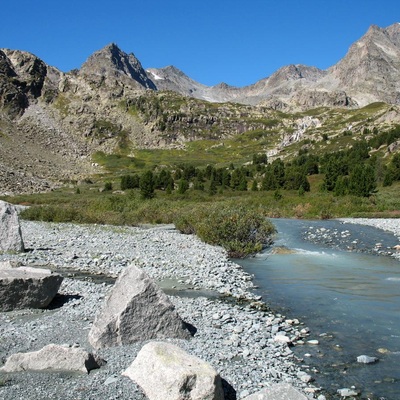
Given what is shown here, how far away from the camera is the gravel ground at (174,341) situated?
8.45 metres

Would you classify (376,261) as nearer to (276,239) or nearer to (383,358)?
(276,239)

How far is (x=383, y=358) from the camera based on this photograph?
10625 mm

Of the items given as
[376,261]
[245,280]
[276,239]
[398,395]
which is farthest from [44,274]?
[276,239]

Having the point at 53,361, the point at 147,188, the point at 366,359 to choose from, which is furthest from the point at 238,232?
the point at 147,188

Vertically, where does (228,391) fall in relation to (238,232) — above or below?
below

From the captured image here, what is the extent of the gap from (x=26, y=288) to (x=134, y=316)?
466 centimetres

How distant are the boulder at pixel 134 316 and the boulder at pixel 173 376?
2.24 metres

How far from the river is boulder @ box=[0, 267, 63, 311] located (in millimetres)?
7910

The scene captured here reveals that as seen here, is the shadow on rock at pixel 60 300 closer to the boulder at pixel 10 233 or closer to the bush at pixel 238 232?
the boulder at pixel 10 233

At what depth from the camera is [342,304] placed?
15.6 m

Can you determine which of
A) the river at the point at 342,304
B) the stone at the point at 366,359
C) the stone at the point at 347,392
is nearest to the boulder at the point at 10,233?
the river at the point at 342,304

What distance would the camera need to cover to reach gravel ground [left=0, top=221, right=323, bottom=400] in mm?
8453

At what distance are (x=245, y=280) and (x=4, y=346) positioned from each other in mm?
11505

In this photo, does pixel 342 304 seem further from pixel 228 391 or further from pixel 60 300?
pixel 60 300
